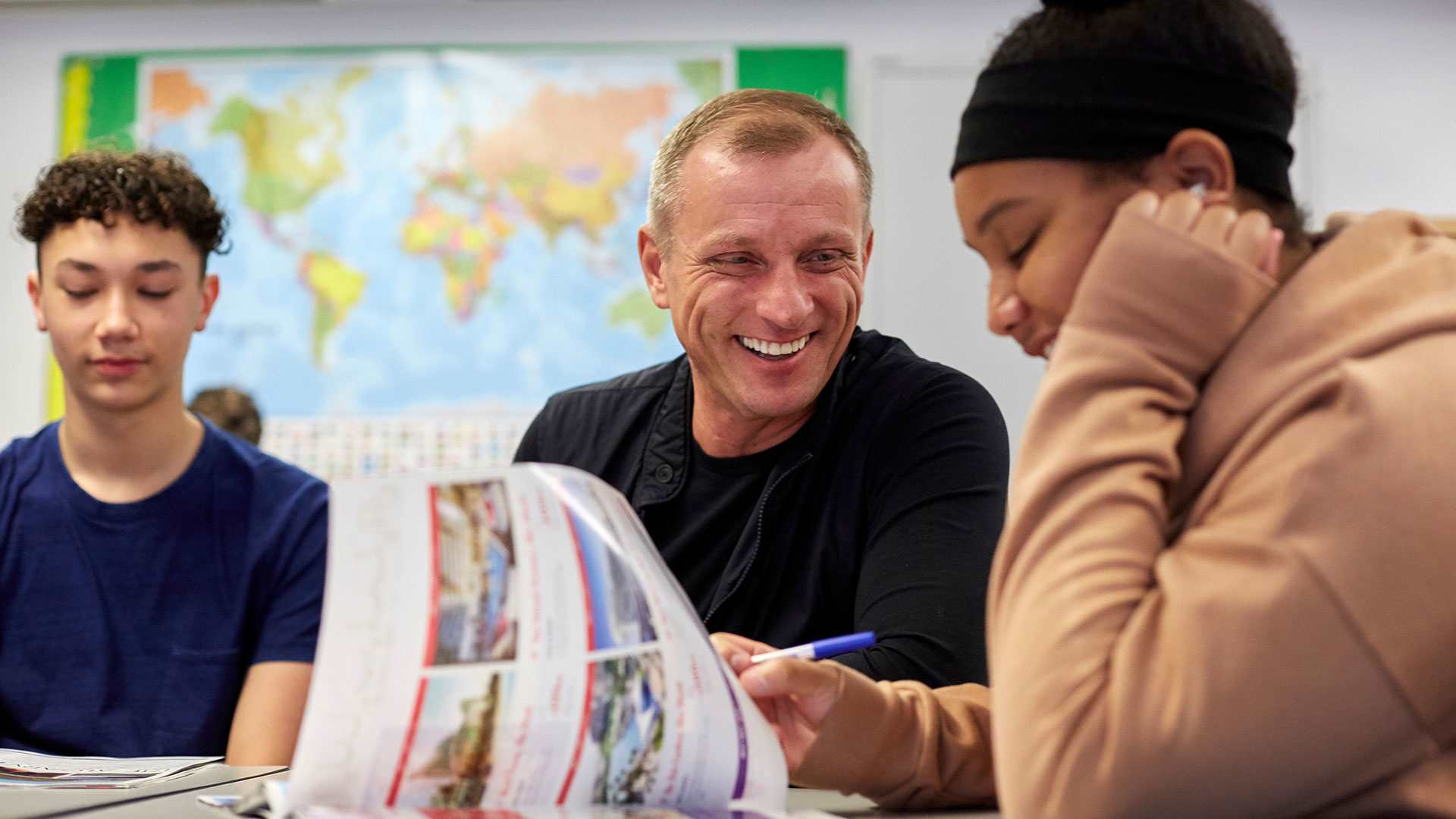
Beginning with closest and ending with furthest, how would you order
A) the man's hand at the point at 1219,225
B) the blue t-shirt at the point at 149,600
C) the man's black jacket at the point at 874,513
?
the man's hand at the point at 1219,225 → the man's black jacket at the point at 874,513 → the blue t-shirt at the point at 149,600

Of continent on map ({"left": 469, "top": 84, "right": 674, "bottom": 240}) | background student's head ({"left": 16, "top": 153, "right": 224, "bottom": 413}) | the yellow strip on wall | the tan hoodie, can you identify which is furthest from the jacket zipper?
the yellow strip on wall

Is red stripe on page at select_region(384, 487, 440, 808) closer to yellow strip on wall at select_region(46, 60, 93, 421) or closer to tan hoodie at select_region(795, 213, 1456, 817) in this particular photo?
tan hoodie at select_region(795, 213, 1456, 817)

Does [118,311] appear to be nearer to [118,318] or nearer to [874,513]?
[118,318]

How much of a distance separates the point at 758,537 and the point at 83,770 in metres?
0.70

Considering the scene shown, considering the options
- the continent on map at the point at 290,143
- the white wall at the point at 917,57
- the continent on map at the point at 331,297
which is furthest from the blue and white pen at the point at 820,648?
the continent on map at the point at 290,143

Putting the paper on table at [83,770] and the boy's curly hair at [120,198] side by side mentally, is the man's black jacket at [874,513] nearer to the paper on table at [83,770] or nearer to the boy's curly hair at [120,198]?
the paper on table at [83,770]

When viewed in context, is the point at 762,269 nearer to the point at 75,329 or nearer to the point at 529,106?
the point at 75,329

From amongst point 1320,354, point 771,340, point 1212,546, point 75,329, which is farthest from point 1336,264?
point 75,329

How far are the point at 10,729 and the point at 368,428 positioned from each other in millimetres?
2122

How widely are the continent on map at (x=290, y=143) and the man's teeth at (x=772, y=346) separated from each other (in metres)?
2.57

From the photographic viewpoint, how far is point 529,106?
12.3 feet

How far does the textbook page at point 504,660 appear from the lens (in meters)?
0.74

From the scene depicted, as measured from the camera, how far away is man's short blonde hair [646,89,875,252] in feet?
4.98

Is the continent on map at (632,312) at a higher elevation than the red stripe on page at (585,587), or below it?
higher
